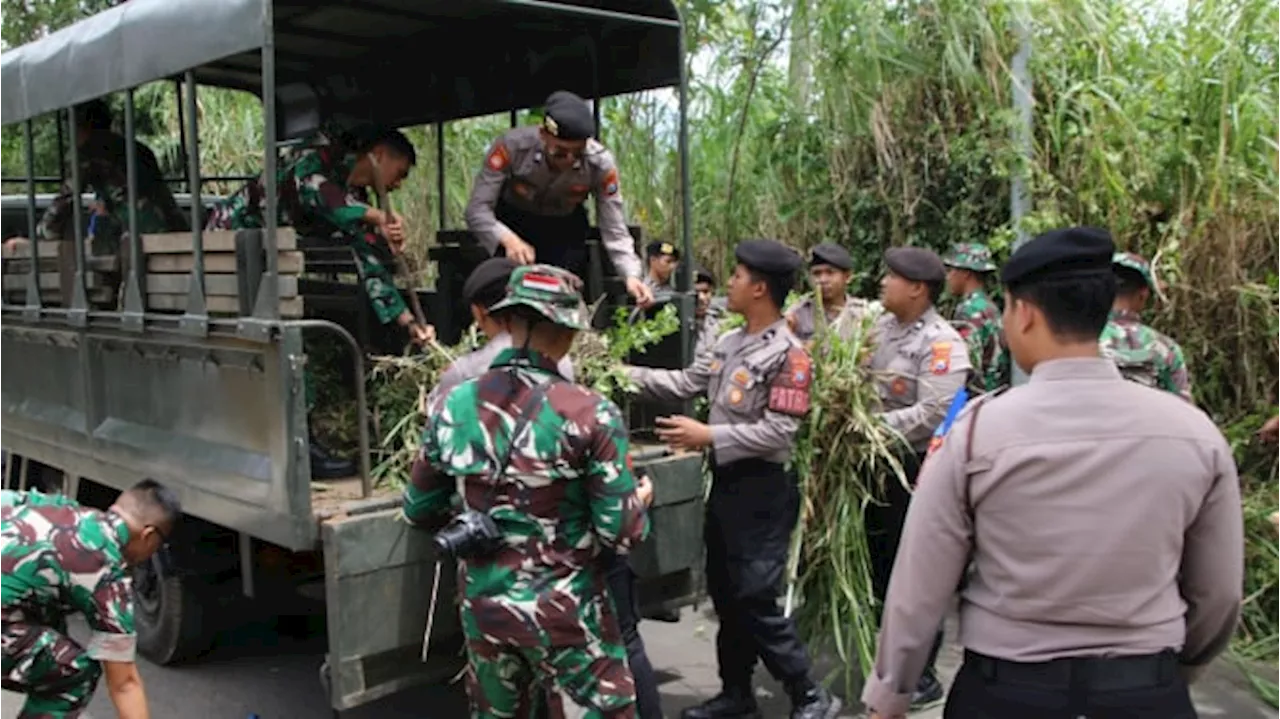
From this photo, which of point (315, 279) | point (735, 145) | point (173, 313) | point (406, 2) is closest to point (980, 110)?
point (735, 145)

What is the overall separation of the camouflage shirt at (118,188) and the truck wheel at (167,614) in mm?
1381

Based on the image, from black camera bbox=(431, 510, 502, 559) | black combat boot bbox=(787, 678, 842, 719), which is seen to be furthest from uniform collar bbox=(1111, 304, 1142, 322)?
black camera bbox=(431, 510, 502, 559)

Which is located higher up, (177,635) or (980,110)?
(980,110)

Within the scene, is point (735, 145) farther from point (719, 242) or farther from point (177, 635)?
point (177, 635)

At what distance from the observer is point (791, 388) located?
3.75 meters

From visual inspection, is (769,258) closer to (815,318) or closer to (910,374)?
(815,318)

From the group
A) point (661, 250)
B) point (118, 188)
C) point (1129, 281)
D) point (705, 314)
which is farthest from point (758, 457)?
point (661, 250)

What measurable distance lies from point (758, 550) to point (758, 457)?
0.32 metres

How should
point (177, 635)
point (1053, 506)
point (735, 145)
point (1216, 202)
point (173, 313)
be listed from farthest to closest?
1. point (735, 145)
2. point (1216, 202)
3. point (177, 635)
4. point (173, 313)
5. point (1053, 506)

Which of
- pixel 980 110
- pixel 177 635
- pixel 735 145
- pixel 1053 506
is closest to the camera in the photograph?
pixel 1053 506

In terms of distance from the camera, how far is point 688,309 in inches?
169

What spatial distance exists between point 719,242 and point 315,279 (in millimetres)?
3941

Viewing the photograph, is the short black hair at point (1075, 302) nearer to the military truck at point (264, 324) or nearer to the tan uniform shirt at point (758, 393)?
the tan uniform shirt at point (758, 393)

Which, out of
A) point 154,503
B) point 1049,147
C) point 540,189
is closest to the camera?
point 154,503
